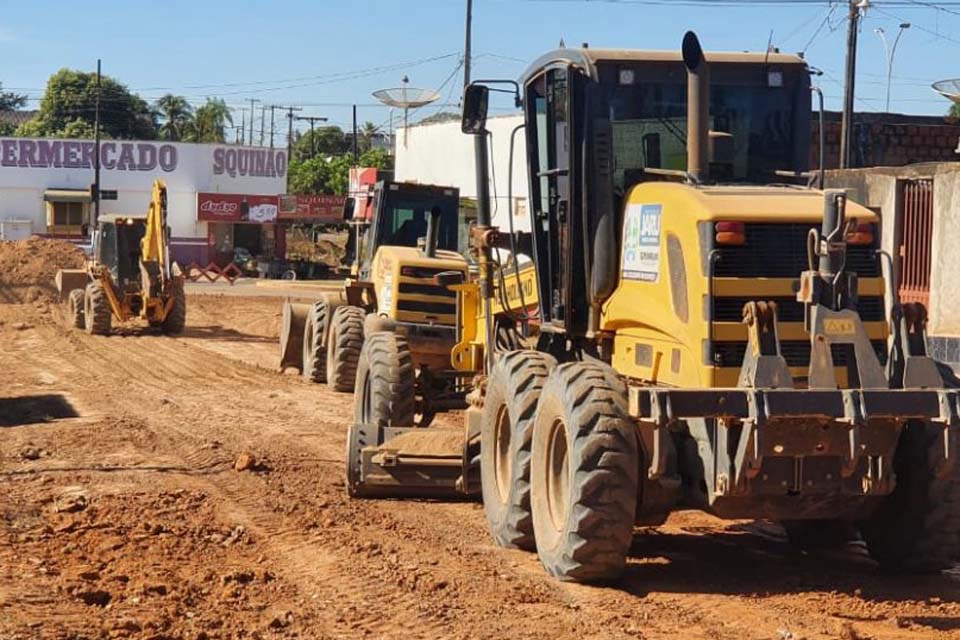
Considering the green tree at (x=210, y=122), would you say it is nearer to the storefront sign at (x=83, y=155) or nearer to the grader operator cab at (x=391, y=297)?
the storefront sign at (x=83, y=155)

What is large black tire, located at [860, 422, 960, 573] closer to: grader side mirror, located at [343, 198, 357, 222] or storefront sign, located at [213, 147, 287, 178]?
grader side mirror, located at [343, 198, 357, 222]

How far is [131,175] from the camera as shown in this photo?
199 ft

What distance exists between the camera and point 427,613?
25.6 feet

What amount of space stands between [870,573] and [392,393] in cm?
502

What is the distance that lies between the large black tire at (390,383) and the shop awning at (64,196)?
47544mm

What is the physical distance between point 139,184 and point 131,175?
1.60 feet

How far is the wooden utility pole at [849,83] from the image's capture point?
28891mm

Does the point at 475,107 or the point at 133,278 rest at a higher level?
the point at 475,107

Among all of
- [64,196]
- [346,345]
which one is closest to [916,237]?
[346,345]

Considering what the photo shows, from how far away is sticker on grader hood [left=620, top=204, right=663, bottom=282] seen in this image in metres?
8.59

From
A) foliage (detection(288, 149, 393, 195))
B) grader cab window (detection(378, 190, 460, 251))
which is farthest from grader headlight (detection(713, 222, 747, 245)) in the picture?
foliage (detection(288, 149, 393, 195))

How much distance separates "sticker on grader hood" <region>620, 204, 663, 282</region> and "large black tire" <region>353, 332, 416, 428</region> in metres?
4.14

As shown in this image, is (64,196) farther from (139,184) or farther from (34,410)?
(34,410)

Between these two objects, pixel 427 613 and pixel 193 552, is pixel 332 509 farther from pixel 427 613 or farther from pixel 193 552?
pixel 427 613
